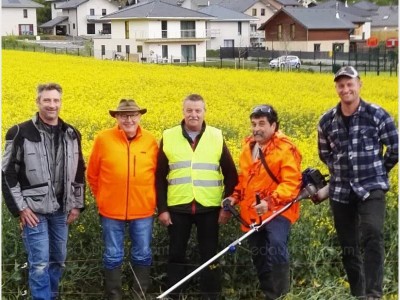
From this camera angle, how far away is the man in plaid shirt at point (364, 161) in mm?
4164

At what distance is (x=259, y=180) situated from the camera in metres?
4.43

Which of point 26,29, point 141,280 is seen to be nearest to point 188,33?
point 26,29

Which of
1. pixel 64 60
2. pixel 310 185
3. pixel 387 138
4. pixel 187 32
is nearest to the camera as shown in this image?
pixel 387 138

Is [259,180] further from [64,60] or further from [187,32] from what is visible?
[187,32]

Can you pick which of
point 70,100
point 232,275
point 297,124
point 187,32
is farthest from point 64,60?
point 232,275

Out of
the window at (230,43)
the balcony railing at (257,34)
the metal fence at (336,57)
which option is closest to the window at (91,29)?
the metal fence at (336,57)

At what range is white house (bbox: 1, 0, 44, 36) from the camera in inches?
1123

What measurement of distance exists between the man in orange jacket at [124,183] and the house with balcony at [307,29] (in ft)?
94.8

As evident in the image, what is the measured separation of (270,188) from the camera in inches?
174

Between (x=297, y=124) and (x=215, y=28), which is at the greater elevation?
(x=215, y=28)

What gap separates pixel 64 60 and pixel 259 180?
21008mm

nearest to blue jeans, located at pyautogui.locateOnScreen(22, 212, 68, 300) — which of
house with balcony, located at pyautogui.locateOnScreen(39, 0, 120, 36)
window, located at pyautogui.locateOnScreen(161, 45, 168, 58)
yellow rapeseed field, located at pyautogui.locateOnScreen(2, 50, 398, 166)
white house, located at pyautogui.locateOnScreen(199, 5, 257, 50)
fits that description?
yellow rapeseed field, located at pyautogui.locateOnScreen(2, 50, 398, 166)

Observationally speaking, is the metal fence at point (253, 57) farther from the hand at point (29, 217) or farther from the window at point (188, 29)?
the hand at point (29, 217)

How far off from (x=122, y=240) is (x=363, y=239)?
1569 millimetres
